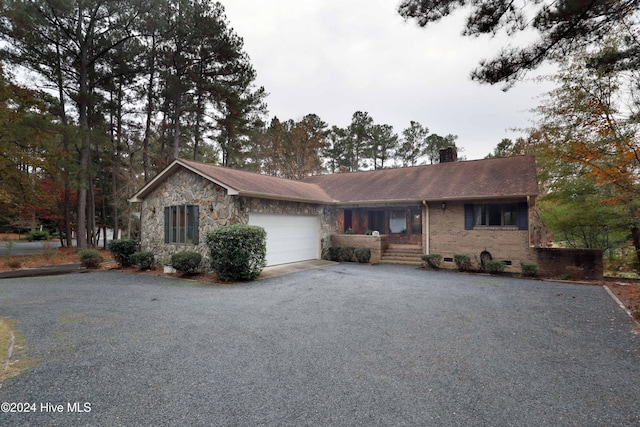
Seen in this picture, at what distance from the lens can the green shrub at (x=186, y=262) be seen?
9859 mm

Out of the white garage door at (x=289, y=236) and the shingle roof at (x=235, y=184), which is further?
the white garage door at (x=289, y=236)

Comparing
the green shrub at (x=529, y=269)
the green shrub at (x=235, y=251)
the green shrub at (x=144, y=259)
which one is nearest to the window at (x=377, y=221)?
the green shrub at (x=529, y=269)

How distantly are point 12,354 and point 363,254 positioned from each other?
11.4 meters

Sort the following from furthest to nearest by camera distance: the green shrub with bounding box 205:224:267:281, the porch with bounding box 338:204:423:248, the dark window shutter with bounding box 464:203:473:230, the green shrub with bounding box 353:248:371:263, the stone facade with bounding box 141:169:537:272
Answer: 1. the porch with bounding box 338:204:423:248
2. the green shrub with bounding box 353:248:371:263
3. the dark window shutter with bounding box 464:203:473:230
4. the stone facade with bounding box 141:169:537:272
5. the green shrub with bounding box 205:224:267:281

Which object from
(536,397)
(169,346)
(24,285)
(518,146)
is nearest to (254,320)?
(169,346)

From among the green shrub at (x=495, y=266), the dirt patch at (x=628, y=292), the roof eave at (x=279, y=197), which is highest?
the roof eave at (x=279, y=197)

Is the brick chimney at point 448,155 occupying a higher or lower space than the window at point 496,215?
higher

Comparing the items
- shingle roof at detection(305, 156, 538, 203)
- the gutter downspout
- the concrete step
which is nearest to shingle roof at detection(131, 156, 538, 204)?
shingle roof at detection(305, 156, 538, 203)

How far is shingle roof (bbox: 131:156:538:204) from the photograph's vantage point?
432 inches

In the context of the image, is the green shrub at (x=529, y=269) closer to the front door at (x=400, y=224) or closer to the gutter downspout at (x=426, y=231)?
the gutter downspout at (x=426, y=231)

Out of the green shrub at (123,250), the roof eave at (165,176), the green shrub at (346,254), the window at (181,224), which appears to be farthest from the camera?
the green shrub at (346,254)

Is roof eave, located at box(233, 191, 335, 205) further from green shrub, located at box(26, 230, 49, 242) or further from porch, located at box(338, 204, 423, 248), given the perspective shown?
green shrub, located at box(26, 230, 49, 242)

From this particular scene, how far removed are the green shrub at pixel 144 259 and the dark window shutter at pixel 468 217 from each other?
41.0 feet

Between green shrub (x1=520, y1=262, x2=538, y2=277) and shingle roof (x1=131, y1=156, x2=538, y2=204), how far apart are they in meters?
2.46
